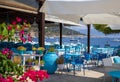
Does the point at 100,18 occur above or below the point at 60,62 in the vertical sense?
above

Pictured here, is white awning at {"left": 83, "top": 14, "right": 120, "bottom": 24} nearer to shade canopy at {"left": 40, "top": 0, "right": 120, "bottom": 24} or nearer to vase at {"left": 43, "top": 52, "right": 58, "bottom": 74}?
vase at {"left": 43, "top": 52, "right": 58, "bottom": 74}

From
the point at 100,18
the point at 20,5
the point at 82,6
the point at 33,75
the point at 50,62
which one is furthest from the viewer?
the point at 20,5

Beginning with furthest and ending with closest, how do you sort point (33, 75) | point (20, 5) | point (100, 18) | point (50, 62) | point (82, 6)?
point (20, 5)
point (100, 18)
point (50, 62)
point (82, 6)
point (33, 75)

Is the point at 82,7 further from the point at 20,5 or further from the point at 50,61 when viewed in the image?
the point at 20,5

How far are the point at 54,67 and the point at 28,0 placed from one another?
284 cm

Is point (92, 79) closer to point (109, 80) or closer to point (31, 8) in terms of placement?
point (109, 80)

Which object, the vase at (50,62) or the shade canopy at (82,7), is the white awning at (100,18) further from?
the shade canopy at (82,7)

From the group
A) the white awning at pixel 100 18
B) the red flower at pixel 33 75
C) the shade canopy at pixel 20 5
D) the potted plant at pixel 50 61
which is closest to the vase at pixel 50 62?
the potted plant at pixel 50 61

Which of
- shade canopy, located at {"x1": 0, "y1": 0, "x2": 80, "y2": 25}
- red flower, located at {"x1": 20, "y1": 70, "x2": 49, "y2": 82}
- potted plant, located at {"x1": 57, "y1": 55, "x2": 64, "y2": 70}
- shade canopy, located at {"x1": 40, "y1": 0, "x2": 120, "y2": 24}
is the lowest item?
potted plant, located at {"x1": 57, "y1": 55, "x2": 64, "y2": 70}

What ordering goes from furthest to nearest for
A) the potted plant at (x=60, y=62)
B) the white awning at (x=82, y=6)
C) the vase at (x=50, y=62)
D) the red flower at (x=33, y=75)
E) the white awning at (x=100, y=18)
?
the potted plant at (x=60, y=62) → the vase at (x=50, y=62) → the white awning at (x=100, y=18) → the white awning at (x=82, y=6) → the red flower at (x=33, y=75)

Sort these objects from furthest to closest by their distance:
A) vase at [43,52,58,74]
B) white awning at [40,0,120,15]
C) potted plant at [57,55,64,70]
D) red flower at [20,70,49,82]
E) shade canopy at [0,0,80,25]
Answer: potted plant at [57,55,64,70], vase at [43,52,58,74], shade canopy at [0,0,80,25], white awning at [40,0,120,15], red flower at [20,70,49,82]

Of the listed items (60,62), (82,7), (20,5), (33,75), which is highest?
(20,5)

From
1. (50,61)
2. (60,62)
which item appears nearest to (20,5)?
(50,61)

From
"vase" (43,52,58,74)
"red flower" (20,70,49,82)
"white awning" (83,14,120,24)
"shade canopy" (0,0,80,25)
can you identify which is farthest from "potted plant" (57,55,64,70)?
"red flower" (20,70,49,82)
